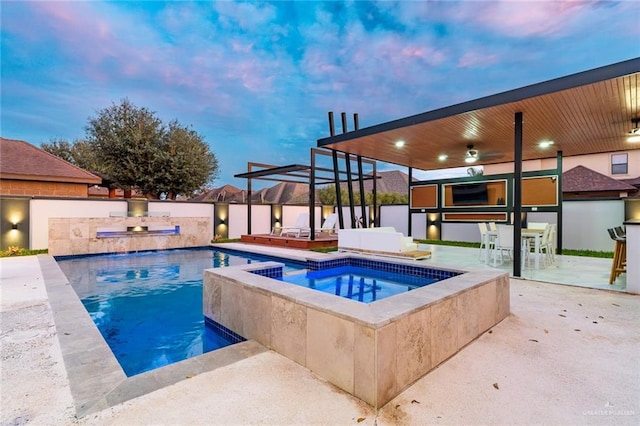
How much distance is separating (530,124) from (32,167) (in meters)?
17.0

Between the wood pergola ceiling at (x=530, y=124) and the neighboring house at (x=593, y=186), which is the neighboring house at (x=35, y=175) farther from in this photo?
the neighboring house at (x=593, y=186)

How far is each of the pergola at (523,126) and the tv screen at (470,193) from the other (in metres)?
1.10

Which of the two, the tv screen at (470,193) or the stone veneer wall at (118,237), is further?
the tv screen at (470,193)

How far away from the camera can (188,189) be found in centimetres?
1588

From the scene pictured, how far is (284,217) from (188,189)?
17.0 feet

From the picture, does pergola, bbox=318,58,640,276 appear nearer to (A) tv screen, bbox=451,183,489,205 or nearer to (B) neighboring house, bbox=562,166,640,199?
(A) tv screen, bbox=451,183,489,205

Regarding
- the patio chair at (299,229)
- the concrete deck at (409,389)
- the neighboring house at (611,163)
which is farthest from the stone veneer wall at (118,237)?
the neighboring house at (611,163)

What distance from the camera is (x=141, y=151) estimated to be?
1443 centimetres

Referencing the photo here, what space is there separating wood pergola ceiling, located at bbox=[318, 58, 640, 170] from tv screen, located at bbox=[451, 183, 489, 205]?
1.06 meters

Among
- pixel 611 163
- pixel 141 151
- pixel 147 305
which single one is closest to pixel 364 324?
pixel 147 305

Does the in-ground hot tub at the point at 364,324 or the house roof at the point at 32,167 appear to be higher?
the house roof at the point at 32,167

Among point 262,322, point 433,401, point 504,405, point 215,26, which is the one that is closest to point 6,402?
point 262,322

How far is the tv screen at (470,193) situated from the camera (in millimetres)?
10674

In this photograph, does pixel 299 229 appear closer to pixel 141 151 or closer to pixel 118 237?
pixel 118 237
